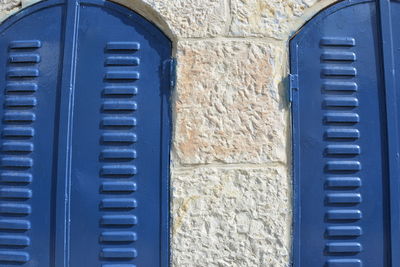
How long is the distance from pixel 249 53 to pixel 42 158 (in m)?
1.28

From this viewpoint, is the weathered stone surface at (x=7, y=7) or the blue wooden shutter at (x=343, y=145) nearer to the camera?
the blue wooden shutter at (x=343, y=145)

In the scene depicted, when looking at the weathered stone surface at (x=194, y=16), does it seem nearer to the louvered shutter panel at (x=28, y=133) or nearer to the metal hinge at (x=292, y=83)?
the metal hinge at (x=292, y=83)

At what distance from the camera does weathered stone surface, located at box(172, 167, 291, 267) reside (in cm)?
261

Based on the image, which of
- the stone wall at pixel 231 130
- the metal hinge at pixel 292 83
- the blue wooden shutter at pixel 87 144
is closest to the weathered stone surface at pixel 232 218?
the stone wall at pixel 231 130

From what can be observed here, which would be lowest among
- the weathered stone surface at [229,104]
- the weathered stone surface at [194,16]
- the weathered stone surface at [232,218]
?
the weathered stone surface at [232,218]

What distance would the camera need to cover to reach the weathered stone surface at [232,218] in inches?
103

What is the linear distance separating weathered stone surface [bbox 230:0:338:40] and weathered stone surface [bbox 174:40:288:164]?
0.08 metres

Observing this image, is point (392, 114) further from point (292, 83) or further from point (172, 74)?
point (172, 74)

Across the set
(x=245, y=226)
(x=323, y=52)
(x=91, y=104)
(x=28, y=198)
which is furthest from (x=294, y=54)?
(x=28, y=198)

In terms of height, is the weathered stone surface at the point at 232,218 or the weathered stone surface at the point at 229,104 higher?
the weathered stone surface at the point at 229,104

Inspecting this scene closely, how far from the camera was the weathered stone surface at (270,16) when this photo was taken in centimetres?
270

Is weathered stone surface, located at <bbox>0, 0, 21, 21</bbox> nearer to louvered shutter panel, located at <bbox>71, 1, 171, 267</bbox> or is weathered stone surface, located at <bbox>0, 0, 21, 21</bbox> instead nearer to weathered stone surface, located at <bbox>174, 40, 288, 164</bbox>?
louvered shutter panel, located at <bbox>71, 1, 171, 267</bbox>

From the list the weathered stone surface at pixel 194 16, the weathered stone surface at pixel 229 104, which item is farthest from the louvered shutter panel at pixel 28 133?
the weathered stone surface at pixel 229 104

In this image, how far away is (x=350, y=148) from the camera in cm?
265
